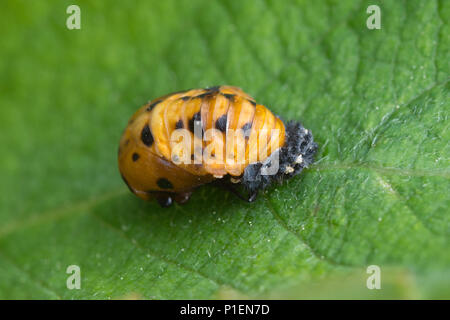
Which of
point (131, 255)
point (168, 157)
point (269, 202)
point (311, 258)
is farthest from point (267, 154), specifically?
point (131, 255)

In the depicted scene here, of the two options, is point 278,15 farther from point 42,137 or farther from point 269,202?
point 42,137

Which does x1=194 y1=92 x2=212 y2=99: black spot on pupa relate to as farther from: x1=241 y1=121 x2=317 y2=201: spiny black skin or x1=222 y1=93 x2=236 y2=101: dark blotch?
x1=241 y1=121 x2=317 y2=201: spiny black skin

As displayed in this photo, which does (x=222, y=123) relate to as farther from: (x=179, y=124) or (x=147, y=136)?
(x=147, y=136)

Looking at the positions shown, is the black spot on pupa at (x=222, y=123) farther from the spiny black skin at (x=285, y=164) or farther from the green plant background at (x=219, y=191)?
the green plant background at (x=219, y=191)

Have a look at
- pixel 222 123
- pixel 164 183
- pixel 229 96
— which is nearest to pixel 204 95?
pixel 229 96

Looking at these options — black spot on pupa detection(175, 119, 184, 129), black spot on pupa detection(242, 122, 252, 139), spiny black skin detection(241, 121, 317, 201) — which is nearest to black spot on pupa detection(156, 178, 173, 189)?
black spot on pupa detection(175, 119, 184, 129)
